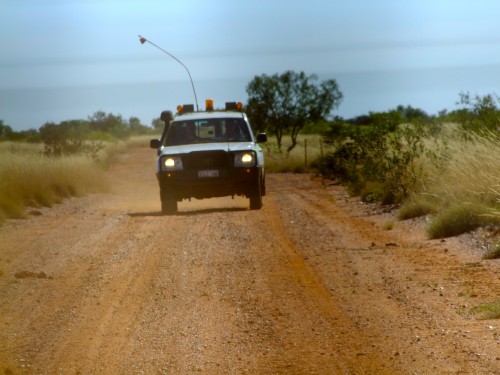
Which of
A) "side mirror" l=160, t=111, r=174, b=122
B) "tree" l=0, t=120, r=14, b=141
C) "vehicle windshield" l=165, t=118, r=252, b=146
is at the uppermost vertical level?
"side mirror" l=160, t=111, r=174, b=122

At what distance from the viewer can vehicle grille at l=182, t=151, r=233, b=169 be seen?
17969 millimetres

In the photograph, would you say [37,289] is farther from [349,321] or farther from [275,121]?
[275,121]

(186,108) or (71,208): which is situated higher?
(186,108)

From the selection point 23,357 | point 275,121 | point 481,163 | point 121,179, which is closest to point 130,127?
point 275,121

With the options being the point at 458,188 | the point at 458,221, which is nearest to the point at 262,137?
the point at 458,188

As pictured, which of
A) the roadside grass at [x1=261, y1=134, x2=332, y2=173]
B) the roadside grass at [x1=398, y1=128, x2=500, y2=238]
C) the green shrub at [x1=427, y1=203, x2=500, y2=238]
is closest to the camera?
the green shrub at [x1=427, y1=203, x2=500, y2=238]

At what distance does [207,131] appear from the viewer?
1952 centimetres

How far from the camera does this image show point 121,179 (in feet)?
128

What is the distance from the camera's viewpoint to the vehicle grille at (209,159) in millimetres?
17969

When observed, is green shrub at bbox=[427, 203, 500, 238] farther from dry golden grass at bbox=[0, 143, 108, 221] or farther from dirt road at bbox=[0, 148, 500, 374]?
dry golden grass at bbox=[0, 143, 108, 221]

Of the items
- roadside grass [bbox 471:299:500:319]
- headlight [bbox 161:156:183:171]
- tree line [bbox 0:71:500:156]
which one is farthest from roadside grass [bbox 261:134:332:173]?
roadside grass [bbox 471:299:500:319]

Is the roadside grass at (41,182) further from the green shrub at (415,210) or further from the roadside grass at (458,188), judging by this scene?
the roadside grass at (458,188)

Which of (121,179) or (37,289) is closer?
(37,289)

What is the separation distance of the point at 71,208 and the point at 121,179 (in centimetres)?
1383
